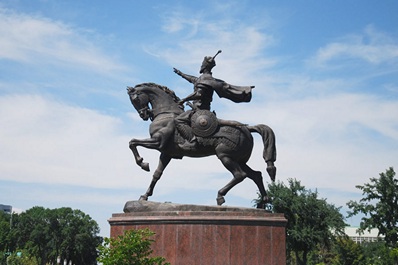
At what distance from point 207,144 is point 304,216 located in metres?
25.5

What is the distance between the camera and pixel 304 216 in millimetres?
Answer: 37062

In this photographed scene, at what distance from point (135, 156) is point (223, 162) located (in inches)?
88.9

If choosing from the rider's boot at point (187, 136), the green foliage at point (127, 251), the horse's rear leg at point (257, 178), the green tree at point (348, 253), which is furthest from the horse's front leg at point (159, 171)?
the green tree at point (348, 253)

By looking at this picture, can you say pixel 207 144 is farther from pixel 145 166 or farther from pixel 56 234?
pixel 56 234

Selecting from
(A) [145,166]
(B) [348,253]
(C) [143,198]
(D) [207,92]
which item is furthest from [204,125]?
(B) [348,253]

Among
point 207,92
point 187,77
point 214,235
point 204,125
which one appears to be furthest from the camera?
point 187,77

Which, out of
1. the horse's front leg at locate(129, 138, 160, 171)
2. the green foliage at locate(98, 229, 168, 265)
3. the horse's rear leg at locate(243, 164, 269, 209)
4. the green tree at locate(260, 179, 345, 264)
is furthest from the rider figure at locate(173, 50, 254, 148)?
the green tree at locate(260, 179, 345, 264)

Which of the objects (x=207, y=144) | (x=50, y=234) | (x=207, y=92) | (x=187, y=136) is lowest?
(x=50, y=234)

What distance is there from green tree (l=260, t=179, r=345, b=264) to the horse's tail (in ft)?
77.6

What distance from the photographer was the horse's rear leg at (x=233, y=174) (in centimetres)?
1312

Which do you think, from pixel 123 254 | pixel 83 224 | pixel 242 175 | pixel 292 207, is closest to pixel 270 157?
pixel 242 175

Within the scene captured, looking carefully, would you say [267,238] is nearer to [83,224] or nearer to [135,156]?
[135,156]

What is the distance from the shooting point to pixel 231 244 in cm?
1185

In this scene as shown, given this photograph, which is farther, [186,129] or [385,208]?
[385,208]
